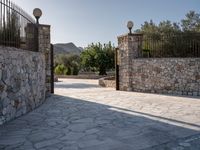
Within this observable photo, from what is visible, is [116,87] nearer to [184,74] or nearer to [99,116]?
[184,74]

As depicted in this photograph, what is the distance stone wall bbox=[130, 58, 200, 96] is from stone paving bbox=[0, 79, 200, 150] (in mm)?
3655

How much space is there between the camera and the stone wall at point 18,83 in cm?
666

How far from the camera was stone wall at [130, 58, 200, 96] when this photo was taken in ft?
40.9

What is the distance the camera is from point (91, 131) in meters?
6.04

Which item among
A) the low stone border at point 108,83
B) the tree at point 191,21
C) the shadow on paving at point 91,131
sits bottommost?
the shadow on paving at point 91,131

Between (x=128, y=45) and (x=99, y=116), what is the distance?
25.5 ft

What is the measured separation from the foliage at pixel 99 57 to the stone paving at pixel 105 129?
19.9 m

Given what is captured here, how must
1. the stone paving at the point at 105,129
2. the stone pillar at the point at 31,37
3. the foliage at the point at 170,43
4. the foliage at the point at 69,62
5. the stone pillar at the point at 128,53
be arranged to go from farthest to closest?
the foliage at the point at 69,62 < the stone pillar at the point at 128,53 < the foliage at the point at 170,43 < the stone pillar at the point at 31,37 < the stone paving at the point at 105,129

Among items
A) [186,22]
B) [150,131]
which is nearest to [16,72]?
[150,131]

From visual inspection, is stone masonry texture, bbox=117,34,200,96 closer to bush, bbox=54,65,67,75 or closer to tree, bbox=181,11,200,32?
tree, bbox=181,11,200,32

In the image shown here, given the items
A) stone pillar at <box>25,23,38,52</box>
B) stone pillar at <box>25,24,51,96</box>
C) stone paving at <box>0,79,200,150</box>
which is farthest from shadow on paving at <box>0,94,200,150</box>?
stone pillar at <box>25,24,51,96</box>

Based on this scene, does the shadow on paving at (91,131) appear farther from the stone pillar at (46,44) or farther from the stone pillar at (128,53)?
the stone pillar at (128,53)

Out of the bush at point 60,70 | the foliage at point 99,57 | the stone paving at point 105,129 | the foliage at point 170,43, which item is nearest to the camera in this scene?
the stone paving at point 105,129

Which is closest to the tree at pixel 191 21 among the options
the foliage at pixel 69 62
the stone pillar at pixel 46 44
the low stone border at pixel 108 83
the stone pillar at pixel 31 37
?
the low stone border at pixel 108 83
